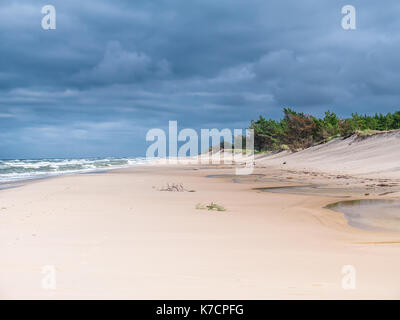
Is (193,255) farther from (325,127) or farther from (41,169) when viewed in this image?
(325,127)

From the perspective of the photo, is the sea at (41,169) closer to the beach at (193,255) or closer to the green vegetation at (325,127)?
the beach at (193,255)

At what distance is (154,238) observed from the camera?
5.41 metres

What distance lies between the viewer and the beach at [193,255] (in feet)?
10.8

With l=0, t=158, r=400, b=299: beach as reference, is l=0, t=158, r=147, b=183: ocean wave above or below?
above

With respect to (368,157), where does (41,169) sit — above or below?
below

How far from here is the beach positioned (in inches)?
129

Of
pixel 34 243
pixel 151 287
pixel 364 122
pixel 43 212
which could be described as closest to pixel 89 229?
pixel 34 243

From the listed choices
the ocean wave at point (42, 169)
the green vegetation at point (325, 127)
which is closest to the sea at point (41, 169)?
the ocean wave at point (42, 169)

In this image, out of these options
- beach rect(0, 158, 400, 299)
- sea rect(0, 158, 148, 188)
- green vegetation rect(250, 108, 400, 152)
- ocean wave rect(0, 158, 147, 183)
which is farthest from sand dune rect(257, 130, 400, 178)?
ocean wave rect(0, 158, 147, 183)

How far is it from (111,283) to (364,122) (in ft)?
166

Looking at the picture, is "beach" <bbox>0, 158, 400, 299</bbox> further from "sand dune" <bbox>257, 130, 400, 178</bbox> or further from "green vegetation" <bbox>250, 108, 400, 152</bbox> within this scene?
"green vegetation" <bbox>250, 108, 400, 152</bbox>

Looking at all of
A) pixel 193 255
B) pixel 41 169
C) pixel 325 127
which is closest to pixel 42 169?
pixel 41 169

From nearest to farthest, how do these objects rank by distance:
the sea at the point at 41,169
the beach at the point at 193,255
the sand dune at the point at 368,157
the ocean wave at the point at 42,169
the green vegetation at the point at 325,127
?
the beach at the point at 193,255 < the sand dune at the point at 368,157 < the sea at the point at 41,169 < the ocean wave at the point at 42,169 < the green vegetation at the point at 325,127

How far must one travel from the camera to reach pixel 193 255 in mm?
4457
